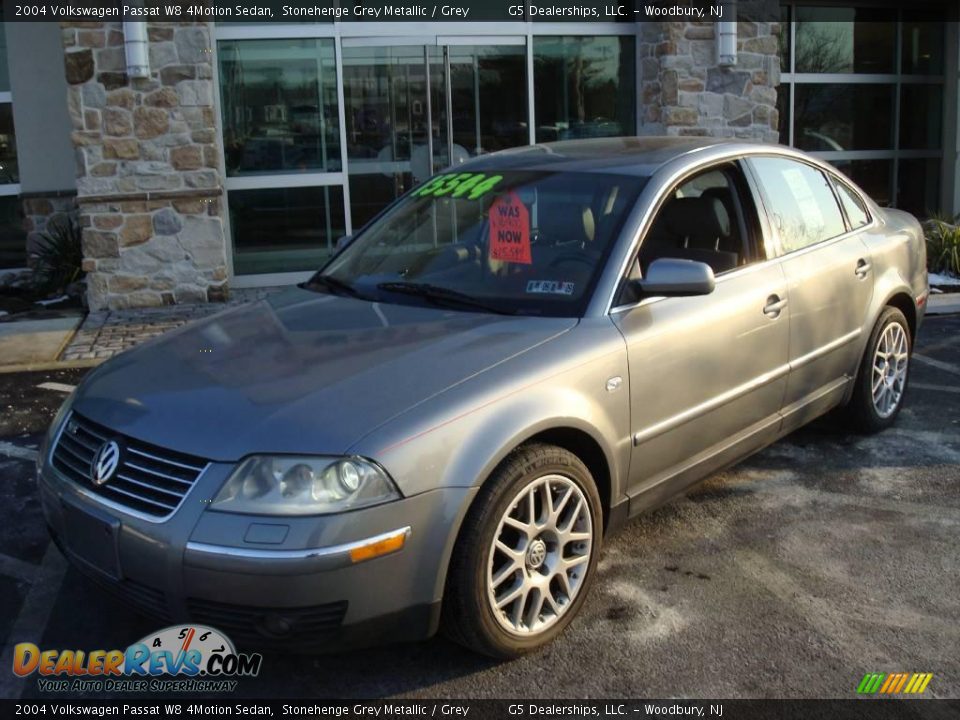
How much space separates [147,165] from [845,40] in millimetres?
9094

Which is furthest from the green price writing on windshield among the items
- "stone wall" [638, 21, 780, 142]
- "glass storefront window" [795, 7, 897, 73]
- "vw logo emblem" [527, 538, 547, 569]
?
"glass storefront window" [795, 7, 897, 73]

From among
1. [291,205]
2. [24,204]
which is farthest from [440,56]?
[24,204]

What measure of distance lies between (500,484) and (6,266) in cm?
971

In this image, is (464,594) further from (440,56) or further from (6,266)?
(6,266)

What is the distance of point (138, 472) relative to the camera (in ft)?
10.2

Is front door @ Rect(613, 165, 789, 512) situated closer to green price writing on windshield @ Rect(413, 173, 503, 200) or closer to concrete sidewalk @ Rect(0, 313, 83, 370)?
green price writing on windshield @ Rect(413, 173, 503, 200)

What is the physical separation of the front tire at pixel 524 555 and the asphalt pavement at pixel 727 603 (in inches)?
5.3

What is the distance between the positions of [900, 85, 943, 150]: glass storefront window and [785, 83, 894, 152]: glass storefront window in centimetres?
30

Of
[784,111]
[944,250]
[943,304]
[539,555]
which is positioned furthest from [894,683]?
[784,111]

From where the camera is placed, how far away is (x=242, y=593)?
2842mm

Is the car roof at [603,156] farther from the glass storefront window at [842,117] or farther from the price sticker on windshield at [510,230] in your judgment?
the glass storefront window at [842,117]

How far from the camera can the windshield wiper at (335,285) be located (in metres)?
4.25

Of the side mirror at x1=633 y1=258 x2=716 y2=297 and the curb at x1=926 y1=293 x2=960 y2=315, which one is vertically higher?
the side mirror at x1=633 y1=258 x2=716 y2=297

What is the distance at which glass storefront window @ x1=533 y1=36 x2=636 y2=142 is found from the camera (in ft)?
36.5
